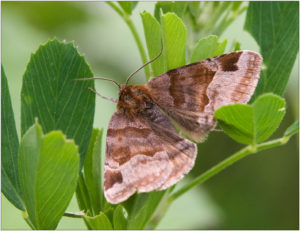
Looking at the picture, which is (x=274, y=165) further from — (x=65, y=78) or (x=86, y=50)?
(x=65, y=78)

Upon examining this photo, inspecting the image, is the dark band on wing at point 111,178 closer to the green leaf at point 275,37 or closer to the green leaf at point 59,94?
the green leaf at point 59,94


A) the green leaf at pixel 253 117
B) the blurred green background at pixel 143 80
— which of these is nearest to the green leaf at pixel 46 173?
the green leaf at pixel 253 117

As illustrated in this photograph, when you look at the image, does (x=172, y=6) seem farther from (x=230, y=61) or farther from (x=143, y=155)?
(x=143, y=155)

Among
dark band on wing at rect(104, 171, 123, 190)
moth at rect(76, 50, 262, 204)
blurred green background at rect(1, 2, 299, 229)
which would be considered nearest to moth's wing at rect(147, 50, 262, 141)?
moth at rect(76, 50, 262, 204)

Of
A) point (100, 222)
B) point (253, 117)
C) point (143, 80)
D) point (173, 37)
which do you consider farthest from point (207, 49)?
point (143, 80)

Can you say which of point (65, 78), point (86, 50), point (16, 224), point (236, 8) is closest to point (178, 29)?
point (65, 78)
